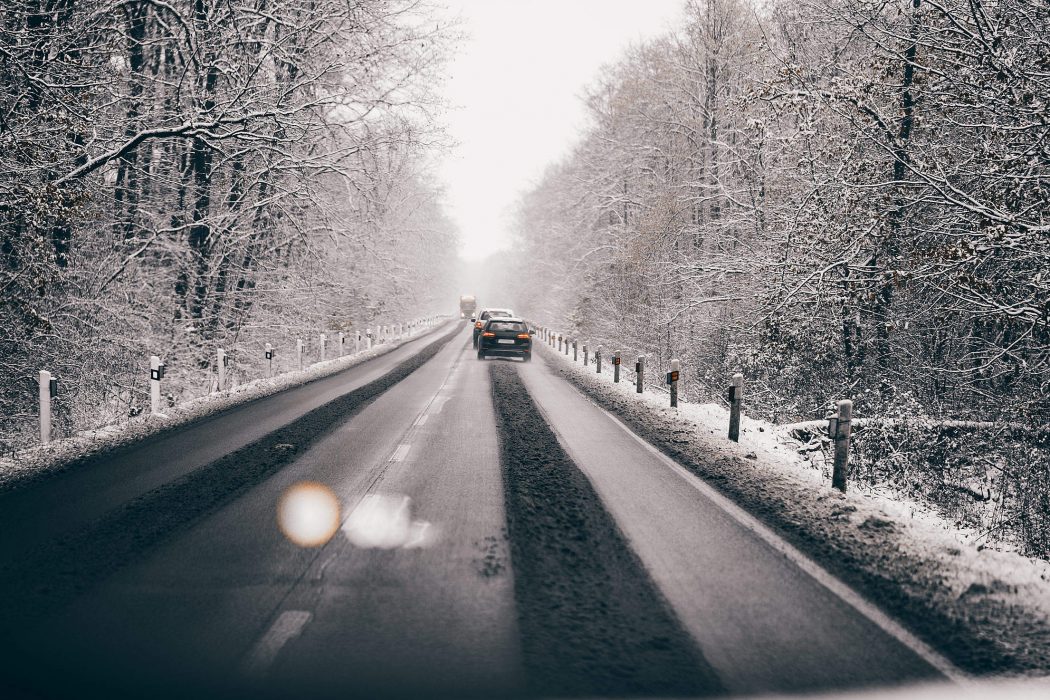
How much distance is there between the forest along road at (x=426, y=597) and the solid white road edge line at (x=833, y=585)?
0.17 feet

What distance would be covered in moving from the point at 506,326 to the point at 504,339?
0.55m

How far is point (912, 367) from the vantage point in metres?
13.1

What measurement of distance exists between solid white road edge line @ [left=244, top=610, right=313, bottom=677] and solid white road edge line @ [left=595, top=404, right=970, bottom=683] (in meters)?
3.29

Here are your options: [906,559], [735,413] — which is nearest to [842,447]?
[906,559]

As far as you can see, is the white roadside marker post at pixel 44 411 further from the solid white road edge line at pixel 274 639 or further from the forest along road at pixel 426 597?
the solid white road edge line at pixel 274 639

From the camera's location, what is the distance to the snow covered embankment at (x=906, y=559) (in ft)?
12.2

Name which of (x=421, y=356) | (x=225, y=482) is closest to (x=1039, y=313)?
(x=225, y=482)

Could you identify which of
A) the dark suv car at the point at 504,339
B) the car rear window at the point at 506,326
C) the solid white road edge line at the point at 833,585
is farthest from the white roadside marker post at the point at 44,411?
the car rear window at the point at 506,326

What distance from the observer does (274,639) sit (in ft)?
11.6

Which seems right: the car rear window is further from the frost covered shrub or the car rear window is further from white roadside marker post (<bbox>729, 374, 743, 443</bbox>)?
the frost covered shrub

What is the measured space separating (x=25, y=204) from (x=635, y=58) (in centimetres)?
2154

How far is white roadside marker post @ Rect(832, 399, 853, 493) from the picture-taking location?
7254 millimetres

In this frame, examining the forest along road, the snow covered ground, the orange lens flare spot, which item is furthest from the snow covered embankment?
the snow covered ground

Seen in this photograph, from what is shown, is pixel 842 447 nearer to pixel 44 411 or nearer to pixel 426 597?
pixel 426 597
